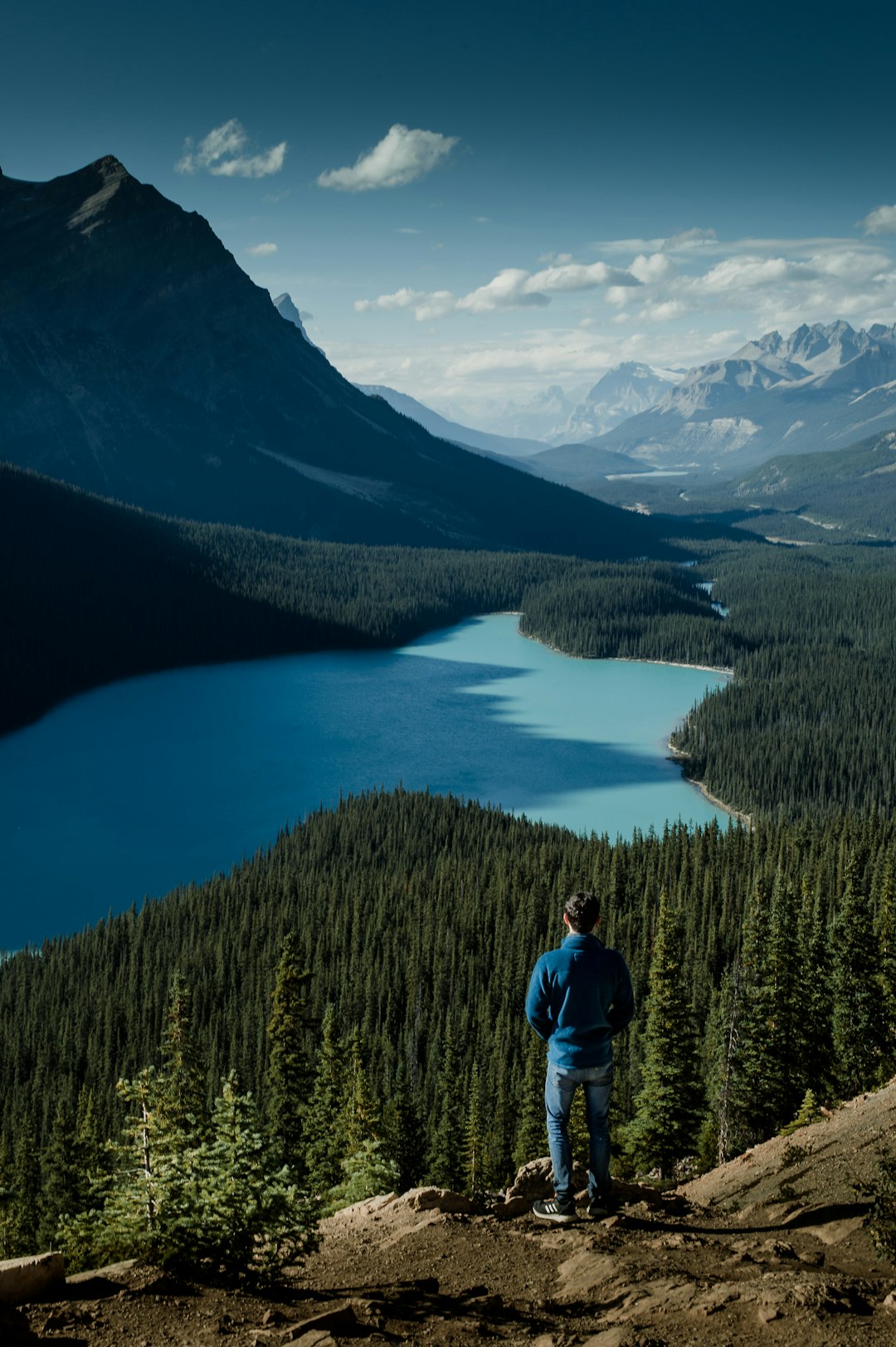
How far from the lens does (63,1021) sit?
230ft

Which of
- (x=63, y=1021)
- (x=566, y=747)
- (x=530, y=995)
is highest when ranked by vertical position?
(x=530, y=995)

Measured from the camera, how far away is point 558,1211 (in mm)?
16906

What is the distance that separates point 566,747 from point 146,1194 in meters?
137

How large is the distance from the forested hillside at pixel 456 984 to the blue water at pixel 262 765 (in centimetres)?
1324

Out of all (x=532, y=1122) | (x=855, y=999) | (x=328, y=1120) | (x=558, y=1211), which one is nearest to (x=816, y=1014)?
(x=855, y=999)

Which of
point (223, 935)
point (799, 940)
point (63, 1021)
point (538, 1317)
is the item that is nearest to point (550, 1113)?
point (538, 1317)

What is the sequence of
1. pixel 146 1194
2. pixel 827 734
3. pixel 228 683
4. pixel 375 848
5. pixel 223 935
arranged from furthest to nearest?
pixel 228 683
pixel 827 734
pixel 375 848
pixel 223 935
pixel 146 1194

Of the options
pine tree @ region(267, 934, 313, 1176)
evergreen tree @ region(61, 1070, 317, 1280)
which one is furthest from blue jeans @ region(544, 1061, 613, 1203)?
pine tree @ region(267, 934, 313, 1176)

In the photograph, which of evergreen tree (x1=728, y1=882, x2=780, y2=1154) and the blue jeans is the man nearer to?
the blue jeans

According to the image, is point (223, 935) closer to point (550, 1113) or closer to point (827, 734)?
point (550, 1113)

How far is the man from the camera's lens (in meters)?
15.4

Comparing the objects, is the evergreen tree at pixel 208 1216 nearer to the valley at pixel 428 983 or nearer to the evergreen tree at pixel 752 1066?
the valley at pixel 428 983

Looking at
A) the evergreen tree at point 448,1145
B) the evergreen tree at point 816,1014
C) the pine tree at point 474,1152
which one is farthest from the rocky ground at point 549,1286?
the evergreen tree at point 448,1145

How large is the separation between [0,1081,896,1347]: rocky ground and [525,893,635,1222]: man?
173cm
